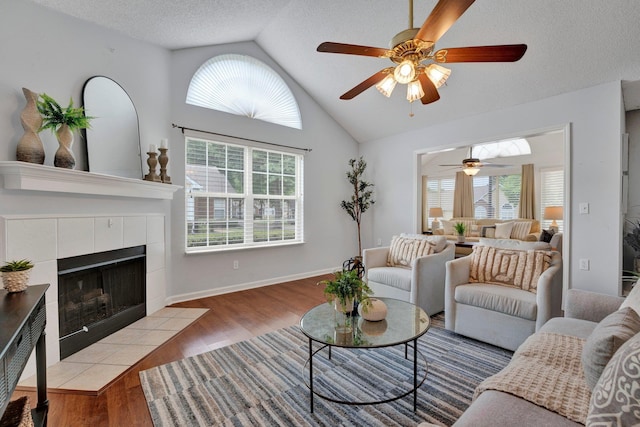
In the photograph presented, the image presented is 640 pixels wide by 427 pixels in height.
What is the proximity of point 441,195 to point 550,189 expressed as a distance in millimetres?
2580

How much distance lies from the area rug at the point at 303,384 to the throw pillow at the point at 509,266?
0.59 metres

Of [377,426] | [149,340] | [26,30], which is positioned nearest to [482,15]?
[377,426]

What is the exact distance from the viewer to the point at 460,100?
12.7 feet

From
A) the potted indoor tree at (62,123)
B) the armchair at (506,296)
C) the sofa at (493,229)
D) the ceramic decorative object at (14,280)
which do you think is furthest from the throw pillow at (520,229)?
the ceramic decorative object at (14,280)

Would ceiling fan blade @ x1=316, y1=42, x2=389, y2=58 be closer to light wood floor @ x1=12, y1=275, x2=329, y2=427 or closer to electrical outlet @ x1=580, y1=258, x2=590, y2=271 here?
light wood floor @ x1=12, y1=275, x2=329, y2=427

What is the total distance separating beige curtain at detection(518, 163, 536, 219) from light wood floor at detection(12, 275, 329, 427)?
5.44m

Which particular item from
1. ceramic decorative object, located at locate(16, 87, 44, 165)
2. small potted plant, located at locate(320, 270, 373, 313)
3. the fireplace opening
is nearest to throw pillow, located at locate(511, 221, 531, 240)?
small potted plant, located at locate(320, 270, 373, 313)

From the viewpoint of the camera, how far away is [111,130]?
113 inches

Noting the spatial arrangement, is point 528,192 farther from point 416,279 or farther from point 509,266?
point 416,279

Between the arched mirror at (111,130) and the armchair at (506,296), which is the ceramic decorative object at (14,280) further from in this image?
the armchair at (506,296)

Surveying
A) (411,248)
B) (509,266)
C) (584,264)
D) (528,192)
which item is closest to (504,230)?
(528,192)

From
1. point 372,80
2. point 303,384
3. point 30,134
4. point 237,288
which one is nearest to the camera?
point 303,384

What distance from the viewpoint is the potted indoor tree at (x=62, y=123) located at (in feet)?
7.25

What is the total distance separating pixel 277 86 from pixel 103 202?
303 centimetres
